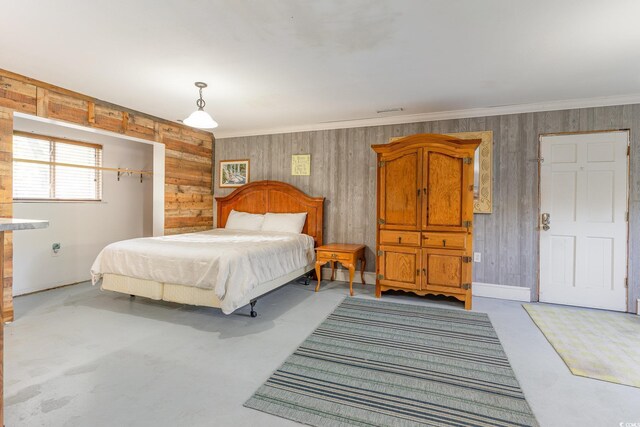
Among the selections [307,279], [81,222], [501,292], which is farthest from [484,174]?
[81,222]

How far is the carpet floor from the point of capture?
219cm

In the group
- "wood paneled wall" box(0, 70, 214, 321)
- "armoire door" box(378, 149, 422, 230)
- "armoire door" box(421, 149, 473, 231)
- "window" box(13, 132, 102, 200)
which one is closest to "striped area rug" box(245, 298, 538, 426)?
"armoire door" box(421, 149, 473, 231)

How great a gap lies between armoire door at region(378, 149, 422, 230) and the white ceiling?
72 cm

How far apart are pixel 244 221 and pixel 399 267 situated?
8.35 ft

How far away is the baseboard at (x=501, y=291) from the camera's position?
3.81 metres

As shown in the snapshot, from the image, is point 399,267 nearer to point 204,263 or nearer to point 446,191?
point 446,191

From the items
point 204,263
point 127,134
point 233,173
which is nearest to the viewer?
point 204,263

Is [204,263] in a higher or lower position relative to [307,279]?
higher

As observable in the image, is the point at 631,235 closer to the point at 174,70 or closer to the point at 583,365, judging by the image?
the point at 583,365

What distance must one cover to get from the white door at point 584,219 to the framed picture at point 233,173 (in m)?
4.31

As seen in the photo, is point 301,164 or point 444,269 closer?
point 444,269

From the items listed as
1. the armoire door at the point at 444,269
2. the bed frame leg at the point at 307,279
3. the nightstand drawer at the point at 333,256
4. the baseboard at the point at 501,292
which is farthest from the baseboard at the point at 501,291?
the bed frame leg at the point at 307,279

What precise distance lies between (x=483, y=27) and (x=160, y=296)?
366 cm

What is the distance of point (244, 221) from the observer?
16.3ft
